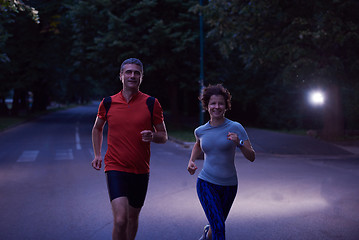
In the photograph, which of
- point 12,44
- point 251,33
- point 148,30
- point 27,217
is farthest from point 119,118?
point 12,44

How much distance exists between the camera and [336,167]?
11773 mm

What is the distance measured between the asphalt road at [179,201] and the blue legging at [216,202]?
121 cm

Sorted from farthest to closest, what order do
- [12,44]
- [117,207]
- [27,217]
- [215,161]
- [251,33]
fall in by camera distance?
[12,44] → [251,33] → [27,217] → [215,161] → [117,207]

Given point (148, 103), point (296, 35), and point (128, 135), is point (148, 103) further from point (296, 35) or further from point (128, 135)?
point (296, 35)

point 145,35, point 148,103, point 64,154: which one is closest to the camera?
point 148,103

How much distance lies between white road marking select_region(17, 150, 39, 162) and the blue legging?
995cm

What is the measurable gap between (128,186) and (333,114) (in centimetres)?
1750

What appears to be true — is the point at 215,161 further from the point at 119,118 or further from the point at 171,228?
the point at 171,228

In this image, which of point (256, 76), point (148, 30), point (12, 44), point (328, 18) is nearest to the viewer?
point (328, 18)

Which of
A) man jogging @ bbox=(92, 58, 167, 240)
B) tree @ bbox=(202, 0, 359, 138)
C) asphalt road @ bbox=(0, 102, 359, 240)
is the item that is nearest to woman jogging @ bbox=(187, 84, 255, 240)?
man jogging @ bbox=(92, 58, 167, 240)

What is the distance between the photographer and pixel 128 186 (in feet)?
13.6

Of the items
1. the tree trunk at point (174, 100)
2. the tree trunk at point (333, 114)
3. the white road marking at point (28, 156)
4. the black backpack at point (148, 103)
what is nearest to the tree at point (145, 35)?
the tree trunk at point (174, 100)

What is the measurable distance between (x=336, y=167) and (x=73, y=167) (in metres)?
6.91

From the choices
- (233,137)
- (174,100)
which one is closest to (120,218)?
(233,137)
